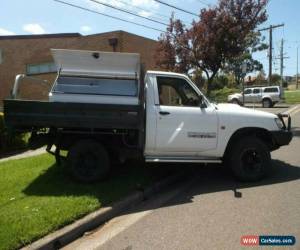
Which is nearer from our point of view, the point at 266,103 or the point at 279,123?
the point at 279,123

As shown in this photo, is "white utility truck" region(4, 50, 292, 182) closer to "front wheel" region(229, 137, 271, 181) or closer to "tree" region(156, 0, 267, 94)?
"front wheel" region(229, 137, 271, 181)

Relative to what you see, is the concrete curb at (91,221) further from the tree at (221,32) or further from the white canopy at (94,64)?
the tree at (221,32)

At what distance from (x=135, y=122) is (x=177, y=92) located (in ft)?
3.74

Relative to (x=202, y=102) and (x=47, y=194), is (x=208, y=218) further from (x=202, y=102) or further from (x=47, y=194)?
(x=47, y=194)

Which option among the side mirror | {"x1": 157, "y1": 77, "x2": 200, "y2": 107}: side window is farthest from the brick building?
the side mirror

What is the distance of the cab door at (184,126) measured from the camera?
7.33m

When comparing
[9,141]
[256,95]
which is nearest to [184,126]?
[9,141]

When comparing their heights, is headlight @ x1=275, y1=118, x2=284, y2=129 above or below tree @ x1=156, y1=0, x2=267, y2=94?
below

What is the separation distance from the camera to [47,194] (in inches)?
262

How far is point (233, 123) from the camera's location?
295 inches

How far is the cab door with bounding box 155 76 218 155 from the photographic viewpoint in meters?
7.33

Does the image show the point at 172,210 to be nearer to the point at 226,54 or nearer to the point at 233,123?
the point at 233,123

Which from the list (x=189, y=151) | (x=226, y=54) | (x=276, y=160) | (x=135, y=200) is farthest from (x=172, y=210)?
(x=226, y=54)

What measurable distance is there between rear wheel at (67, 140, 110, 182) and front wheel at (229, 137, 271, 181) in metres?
2.39
